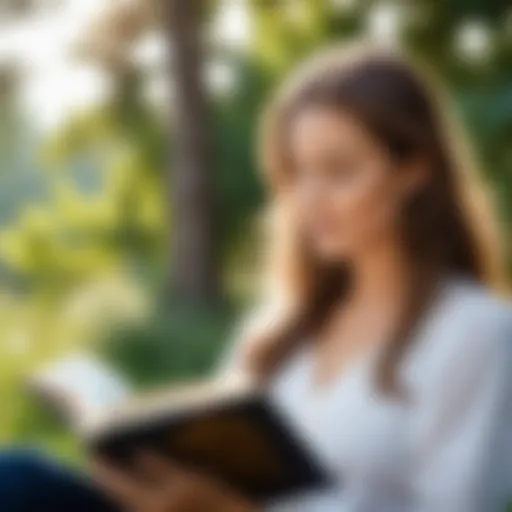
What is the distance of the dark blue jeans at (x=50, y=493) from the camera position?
1.07m

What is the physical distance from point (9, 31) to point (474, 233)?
1.72 feet

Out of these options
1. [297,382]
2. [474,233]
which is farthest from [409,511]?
[474,233]

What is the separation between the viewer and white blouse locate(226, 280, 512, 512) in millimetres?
1035

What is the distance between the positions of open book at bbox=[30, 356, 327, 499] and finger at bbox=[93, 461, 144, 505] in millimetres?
13

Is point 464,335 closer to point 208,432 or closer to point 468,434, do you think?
point 468,434

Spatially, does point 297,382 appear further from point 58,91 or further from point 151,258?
point 58,91

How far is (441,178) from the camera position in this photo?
109cm

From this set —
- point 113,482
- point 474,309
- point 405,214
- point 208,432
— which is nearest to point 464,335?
point 474,309

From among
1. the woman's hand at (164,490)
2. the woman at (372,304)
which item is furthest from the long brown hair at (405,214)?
the woman's hand at (164,490)

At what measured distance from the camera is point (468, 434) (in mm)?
1039

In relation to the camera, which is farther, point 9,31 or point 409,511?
point 9,31

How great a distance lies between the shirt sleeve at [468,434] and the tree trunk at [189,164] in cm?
26

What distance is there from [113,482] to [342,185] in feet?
1.20

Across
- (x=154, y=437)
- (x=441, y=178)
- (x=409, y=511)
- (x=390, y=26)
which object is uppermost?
(x=390, y=26)
